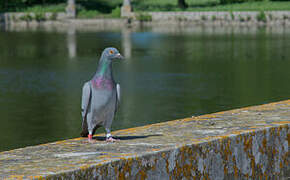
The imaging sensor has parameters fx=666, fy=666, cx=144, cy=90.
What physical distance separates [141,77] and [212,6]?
38672 mm

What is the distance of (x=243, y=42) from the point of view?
1515 inches

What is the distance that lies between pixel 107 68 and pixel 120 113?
10.2m

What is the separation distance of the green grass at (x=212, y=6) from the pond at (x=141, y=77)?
11.6 m

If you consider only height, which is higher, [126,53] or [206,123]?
[206,123]

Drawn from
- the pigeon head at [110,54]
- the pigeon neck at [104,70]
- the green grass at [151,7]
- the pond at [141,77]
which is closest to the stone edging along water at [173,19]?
the green grass at [151,7]

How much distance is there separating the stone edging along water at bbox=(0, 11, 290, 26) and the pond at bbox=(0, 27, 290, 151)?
9.32 metres

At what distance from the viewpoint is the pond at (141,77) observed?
15375 mm

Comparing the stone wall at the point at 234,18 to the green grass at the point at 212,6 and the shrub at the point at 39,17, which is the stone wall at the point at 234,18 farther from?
the shrub at the point at 39,17

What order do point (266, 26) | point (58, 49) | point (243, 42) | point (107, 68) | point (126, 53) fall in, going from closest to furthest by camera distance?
point (107, 68) → point (126, 53) → point (58, 49) → point (243, 42) → point (266, 26)

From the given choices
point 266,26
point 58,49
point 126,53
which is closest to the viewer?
point 126,53

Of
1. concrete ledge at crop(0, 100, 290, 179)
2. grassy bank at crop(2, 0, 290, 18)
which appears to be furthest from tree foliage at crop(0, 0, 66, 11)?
concrete ledge at crop(0, 100, 290, 179)

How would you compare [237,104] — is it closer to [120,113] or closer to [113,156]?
[120,113]

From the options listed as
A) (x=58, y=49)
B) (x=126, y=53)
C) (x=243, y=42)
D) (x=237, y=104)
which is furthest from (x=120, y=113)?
(x=243, y=42)

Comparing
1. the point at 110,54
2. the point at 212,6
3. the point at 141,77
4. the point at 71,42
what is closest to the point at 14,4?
the point at 212,6
